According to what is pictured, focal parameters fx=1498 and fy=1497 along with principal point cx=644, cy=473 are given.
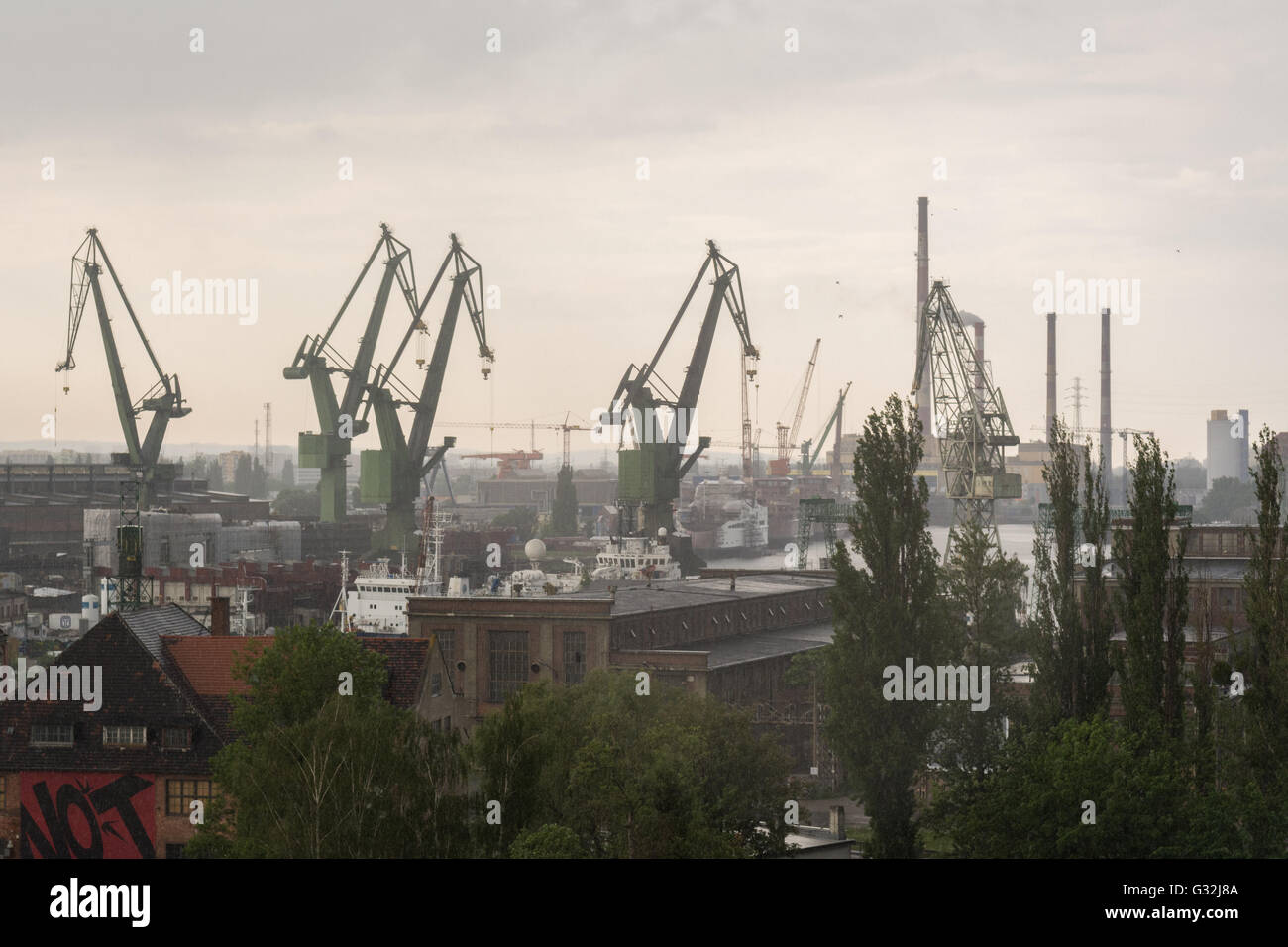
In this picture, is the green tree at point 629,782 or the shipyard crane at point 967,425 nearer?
the green tree at point 629,782

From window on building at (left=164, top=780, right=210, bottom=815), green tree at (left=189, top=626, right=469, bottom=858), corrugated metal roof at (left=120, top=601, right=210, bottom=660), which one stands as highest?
corrugated metal roof at (left=120, top=601, right=210, bottom=660)

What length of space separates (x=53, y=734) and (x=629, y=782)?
33.8 ft

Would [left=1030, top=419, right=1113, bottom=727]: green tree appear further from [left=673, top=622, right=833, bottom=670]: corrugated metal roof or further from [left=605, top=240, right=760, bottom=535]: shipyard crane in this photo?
[left=605, top=240, right=760, bottom=535]: shipyard crane

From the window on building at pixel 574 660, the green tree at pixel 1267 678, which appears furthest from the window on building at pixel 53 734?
the green tree at pixel 1267 678

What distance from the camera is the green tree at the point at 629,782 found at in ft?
54.6

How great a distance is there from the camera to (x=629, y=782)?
742 inches

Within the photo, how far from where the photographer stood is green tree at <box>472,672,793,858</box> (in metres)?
16.6

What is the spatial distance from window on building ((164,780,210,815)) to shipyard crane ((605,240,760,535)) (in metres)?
58.1

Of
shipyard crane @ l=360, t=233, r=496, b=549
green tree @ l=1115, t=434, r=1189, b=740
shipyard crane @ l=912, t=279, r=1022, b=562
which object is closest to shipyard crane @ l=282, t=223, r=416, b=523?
shipyard crane @ l=360, t=233, r=496, b=549

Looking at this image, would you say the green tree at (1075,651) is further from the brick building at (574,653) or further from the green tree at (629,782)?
the brick building at (574,653)

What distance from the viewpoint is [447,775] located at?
1642 cm

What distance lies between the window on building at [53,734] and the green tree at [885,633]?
470 inches
